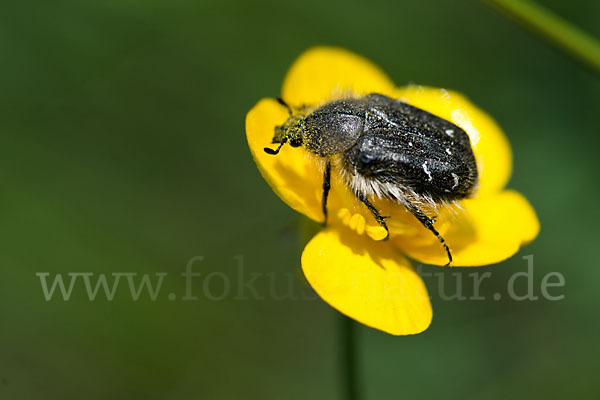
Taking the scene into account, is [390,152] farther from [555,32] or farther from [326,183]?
[555,32]

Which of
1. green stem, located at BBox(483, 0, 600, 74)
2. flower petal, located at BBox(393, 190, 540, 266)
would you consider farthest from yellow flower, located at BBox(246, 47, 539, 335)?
green stem, located at BBox(483, 0, 600, 74)

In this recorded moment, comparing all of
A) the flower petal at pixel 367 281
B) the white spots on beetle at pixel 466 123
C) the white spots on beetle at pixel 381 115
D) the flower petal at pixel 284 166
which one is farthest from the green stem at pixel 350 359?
the white spots on beetle at pixel 466 123

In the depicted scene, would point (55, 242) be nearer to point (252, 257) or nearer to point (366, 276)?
point (252, 257)

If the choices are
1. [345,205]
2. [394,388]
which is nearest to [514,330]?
[394,388]

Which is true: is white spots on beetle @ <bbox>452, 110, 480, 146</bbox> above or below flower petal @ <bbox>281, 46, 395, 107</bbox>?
below

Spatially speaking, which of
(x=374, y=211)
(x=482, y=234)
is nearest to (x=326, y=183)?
(x=374, y=211)

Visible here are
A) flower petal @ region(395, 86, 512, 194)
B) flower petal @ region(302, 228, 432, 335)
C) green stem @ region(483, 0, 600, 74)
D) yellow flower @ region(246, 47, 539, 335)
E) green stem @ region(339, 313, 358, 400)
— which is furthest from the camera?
flower petal @ region(395, 86, 512, 194)

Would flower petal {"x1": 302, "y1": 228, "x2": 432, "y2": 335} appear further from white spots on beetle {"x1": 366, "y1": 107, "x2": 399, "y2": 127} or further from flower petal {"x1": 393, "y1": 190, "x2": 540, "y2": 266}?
white spots on beetle {"x1": 366, "y1": 107, "x2": 399, "y2": 127}
